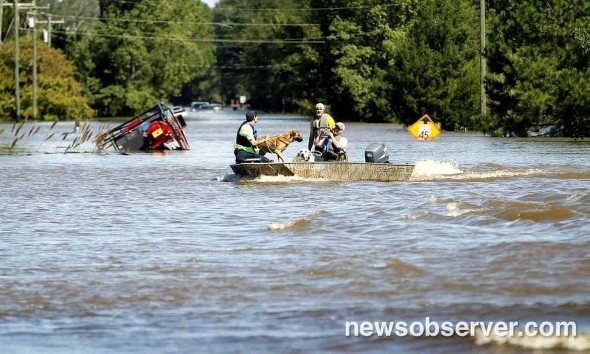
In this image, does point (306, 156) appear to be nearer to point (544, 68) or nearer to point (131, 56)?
point (544, 68)

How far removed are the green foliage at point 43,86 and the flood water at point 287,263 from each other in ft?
234

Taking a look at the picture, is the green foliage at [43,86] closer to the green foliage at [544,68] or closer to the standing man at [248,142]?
the green foliage at [544,68]

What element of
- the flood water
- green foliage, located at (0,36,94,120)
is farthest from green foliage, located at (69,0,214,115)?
the flood water

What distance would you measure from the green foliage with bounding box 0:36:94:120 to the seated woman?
234 ft

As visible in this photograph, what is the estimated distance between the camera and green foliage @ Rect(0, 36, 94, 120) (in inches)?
3826

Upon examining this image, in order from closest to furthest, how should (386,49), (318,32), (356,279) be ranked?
1. (356,279)
2. (386,49)
3. (318,32)

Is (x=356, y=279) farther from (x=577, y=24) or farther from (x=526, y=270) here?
(x=577, y=24)

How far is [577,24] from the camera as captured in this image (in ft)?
154

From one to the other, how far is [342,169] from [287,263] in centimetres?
1194

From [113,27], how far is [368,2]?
123ft

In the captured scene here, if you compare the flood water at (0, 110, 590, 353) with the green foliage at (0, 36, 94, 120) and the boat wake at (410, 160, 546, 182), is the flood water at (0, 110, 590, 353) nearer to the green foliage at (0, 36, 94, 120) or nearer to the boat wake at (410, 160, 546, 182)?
the boat wake at (410, 160, 546, 182)

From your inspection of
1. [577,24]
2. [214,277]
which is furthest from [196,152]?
[214,277]

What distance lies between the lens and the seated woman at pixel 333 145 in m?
26.5

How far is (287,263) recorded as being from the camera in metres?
14.4
